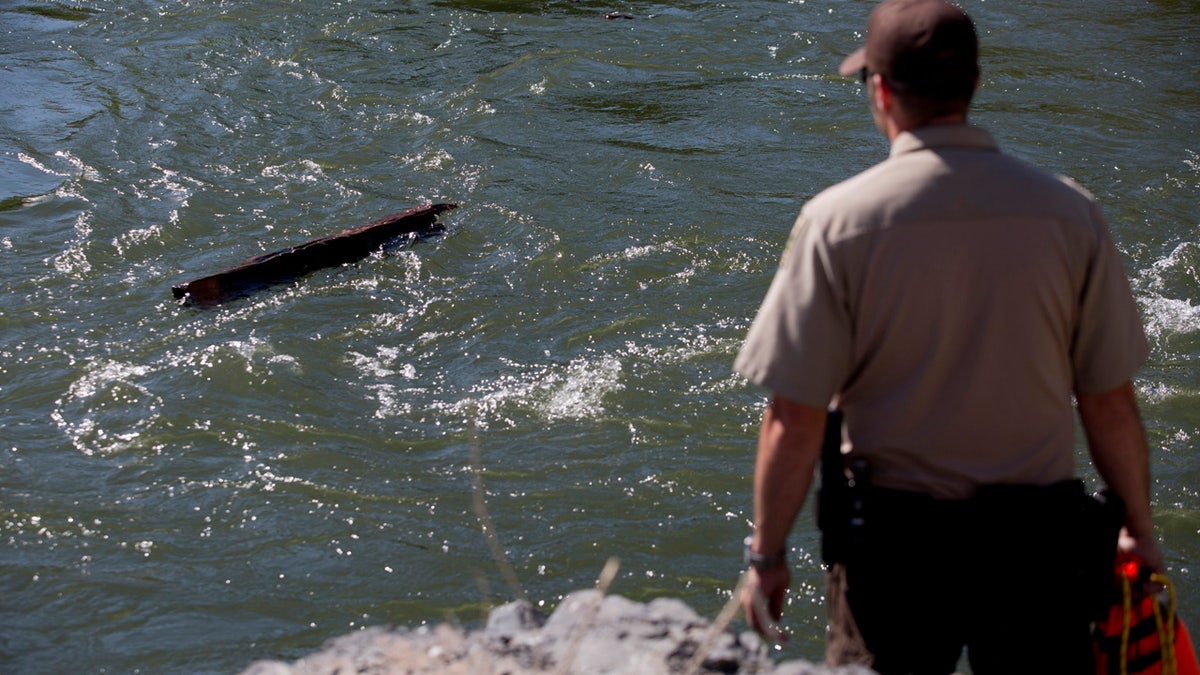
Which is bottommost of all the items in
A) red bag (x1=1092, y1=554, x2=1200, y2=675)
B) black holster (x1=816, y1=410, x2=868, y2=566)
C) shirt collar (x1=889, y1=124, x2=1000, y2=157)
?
red bag (x1=1092, y1=554, x2=1200, y2=675)

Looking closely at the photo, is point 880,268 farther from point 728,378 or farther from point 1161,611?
point 728,378

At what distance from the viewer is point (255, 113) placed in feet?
39.1

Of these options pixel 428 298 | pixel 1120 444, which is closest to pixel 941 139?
pixel 1120 444

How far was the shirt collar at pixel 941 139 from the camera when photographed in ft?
9.57

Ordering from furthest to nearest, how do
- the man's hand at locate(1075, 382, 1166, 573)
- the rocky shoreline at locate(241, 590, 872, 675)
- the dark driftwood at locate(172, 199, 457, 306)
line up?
the dark driftwood at locate(172, 199, 457, 306) → the man's hand at locate(1075, 382, 1166, 573) → the rocky shoreline at locate(241, 590, 872, 675)

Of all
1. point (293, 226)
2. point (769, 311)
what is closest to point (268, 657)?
point (769, 311)

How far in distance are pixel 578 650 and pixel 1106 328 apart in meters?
1.38

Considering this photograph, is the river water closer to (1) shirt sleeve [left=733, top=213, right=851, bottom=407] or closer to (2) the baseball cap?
(1) shirt sleeve [left=733, top=213, right=851, bottom=407]

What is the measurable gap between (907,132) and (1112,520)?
99cm

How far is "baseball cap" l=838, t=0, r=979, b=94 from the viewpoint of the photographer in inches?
112

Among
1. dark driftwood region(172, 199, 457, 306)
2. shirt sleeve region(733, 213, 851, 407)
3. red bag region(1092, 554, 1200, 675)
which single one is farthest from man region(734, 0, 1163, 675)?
dark driftwood region(172, 199, 457, 306)

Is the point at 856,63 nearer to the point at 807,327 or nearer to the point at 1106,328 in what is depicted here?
the point at 807,327

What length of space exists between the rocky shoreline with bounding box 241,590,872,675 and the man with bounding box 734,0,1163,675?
0.20m

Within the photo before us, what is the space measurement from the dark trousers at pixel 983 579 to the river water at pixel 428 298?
0.30ft
